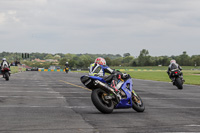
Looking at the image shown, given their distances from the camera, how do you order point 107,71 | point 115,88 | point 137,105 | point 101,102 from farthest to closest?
1. point 107,71
2. point 137,105
3. point 115,88
4. point 101,102

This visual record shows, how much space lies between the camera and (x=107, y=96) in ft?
34.7

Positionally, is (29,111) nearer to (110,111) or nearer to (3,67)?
(110,111)

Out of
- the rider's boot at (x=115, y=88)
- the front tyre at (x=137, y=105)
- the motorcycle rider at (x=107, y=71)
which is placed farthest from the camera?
the front tyre at (x=137, y=105)

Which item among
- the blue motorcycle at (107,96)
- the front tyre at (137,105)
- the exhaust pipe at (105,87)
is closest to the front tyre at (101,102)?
the blue motorcycle at (107,96)

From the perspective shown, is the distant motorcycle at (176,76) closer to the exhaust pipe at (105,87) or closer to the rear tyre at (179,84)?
the rear tyre at (179,84)

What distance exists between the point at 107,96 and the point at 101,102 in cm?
26

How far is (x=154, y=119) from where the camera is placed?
9.58 m

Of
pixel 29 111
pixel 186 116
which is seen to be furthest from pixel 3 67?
pixel 186 116

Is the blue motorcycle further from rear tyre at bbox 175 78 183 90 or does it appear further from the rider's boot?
rear tyre at bbox 175 78 183 90

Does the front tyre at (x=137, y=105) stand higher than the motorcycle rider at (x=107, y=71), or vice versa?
the motorcycle rider at (x=107, y=71)

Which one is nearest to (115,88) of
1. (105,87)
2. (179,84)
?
(105,87)

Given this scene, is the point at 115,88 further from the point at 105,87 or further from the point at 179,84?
the point at 179,84

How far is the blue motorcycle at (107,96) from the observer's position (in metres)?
10.4

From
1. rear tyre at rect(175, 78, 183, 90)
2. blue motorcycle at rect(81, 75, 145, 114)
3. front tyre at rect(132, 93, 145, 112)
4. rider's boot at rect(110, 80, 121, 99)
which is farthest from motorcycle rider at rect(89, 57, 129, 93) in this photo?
rear tyre at rect(175, 78, 183, 90)
